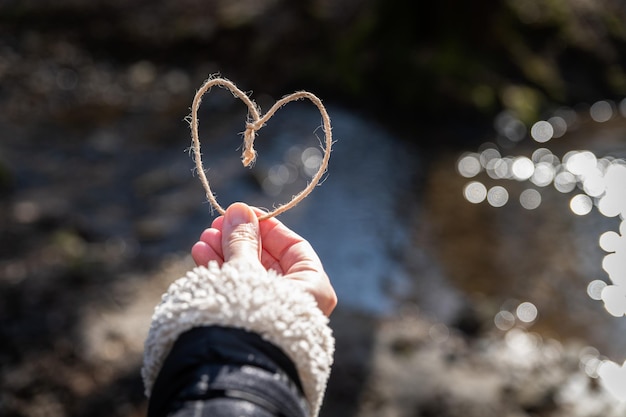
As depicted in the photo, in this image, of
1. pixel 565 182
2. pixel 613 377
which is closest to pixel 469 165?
pixel 565 182

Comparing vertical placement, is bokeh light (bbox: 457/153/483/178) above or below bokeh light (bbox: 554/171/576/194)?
above

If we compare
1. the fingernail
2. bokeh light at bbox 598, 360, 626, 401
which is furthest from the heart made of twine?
bokeh light at bbox 598, 360, 626, 401

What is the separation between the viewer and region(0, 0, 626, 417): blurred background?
4.45m

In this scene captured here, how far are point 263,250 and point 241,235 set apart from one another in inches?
5.2

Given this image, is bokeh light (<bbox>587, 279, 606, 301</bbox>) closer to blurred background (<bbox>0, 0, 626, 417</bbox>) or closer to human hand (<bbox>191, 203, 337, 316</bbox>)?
blurred background (<bbox>0, 0, 626, 417</bbox>)

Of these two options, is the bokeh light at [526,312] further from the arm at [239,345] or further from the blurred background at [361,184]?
the arm at [239,345]

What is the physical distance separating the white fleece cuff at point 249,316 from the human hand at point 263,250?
95 mm

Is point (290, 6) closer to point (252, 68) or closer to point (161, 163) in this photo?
point (252, 68)

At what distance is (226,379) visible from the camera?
112 centimetres

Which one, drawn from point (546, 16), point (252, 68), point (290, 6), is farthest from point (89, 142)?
point (546, 16)

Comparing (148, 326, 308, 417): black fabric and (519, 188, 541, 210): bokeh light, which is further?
(519, 188, 541, 210): bokeh light

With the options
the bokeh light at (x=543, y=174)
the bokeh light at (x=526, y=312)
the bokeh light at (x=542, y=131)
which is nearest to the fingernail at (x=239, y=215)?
the bokeh light at (x=526, y=312)

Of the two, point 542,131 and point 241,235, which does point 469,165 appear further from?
point 241,235

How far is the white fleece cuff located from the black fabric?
0.06 feet
